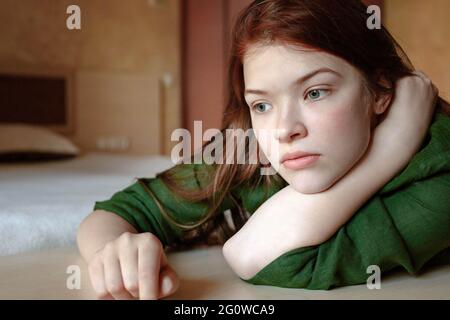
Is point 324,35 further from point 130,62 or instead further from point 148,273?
point 130,62

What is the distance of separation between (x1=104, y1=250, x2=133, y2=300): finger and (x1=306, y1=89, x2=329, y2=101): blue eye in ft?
0.96

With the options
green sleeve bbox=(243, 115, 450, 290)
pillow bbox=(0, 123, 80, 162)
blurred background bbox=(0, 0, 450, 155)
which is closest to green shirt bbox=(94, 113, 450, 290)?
green sleeve bbox=(243, 115, 450, 290)

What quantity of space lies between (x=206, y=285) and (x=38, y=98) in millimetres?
2958

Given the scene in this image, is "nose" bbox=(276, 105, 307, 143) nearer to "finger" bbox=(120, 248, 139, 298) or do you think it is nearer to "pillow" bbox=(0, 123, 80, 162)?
"finger" bbox=(120, 248, 139, 298)

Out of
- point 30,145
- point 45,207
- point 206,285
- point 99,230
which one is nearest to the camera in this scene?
point 206,285

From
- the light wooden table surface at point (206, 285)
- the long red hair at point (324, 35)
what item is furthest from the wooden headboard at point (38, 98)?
the long red hair at point (324, 35)

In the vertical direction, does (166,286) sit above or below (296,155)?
below

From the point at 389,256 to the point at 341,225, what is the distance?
0.22 ft

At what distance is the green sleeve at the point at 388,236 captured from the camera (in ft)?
1.91

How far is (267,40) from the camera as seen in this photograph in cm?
60

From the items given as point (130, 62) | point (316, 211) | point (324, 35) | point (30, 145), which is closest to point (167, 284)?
point (316, 211)

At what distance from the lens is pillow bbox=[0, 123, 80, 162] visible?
2.49 metres

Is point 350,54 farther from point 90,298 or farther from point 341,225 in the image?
point 90,298

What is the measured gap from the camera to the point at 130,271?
20.0 inches
